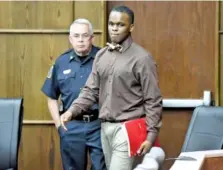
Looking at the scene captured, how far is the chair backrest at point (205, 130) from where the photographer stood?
14.8 feet

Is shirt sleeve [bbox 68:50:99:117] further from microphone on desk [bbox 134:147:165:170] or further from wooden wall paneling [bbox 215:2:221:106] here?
microphone on desk [bbox 134:147:165:170]

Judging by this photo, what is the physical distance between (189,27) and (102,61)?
1.66 m

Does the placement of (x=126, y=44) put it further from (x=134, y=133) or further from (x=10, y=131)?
(x=10, y=131)

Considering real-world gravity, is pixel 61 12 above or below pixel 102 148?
above

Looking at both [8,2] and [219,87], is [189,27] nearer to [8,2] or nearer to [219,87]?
[219,87]

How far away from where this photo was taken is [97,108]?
184 inches

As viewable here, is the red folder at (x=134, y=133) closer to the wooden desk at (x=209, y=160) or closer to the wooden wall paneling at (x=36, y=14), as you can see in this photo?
the wooden desk at (x=209, y=160)

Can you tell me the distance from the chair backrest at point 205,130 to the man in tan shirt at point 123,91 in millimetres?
553

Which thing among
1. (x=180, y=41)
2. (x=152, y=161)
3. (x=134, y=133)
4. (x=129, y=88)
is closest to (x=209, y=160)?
(x=152, y=161)

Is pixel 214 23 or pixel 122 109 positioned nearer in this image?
pixel 122 109

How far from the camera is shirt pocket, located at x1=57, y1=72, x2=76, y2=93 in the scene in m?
4.77

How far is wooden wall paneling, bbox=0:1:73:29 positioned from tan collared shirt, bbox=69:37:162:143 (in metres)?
1.50

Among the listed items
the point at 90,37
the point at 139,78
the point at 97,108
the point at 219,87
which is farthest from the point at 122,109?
the point at 219,87

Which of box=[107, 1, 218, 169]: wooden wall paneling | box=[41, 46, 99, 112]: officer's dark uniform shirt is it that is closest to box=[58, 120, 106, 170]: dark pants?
box=[41, 46, 99, 112]: officer's dark uniform shirt
